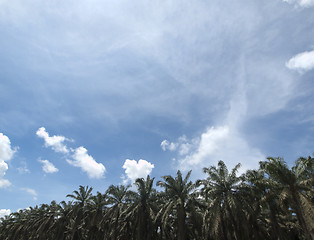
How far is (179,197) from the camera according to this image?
88.3ft

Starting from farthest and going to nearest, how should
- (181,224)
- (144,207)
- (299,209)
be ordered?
(144,207), (181,224), (299,209)

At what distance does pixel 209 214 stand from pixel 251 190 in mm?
5553

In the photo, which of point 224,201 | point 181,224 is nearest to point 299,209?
point 224,201

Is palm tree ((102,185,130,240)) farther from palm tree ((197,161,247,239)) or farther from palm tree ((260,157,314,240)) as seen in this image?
palm tree ((260,157,314,240))

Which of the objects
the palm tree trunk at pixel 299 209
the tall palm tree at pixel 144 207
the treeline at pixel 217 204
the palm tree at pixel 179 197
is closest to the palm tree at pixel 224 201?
the treeline at pixel 217 204

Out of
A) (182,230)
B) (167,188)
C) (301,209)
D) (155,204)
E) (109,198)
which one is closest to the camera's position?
(301,209)

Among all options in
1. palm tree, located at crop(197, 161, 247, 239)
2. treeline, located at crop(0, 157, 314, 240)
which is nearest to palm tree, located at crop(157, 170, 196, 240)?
treeline, located at crop(0, 157, 314, 240)

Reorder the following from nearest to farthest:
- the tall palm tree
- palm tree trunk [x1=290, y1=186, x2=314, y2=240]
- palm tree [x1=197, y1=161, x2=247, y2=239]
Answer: palm tree trunk [x1=290, y1=186, x2=314, y2=240] → palm tree [x1=197, y1=161, x2=247, y2=239] → the tall palm tree

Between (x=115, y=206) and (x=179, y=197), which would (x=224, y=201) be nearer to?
(x=179, y=197)

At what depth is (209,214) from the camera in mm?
23344

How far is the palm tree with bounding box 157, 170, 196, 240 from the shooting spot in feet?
84.0

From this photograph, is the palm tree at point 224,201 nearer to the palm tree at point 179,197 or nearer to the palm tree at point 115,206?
the palm tree at point 179,197

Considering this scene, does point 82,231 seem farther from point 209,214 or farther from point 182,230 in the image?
point 209,214

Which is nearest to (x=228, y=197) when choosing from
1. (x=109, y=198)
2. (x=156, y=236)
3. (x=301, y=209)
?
(x=301, y=209)
